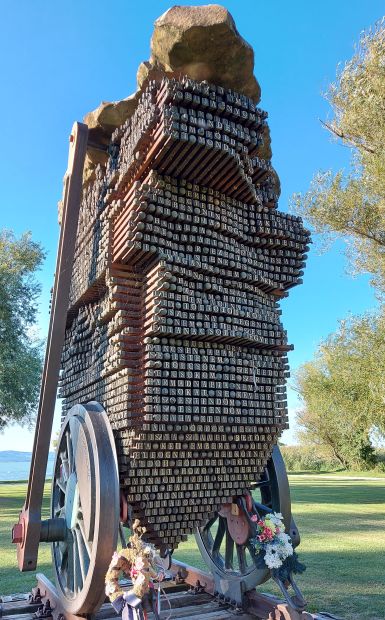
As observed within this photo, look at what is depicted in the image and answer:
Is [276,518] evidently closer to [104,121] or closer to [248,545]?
[248,545]

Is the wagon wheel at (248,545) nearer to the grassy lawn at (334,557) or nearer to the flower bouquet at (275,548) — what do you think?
the flower bouquet at (275,548)

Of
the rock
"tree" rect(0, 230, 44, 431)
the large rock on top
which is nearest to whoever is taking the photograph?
the large rock on top

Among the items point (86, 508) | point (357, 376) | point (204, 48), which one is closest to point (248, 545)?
point (86, 508)

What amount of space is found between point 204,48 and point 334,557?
8.74 metres

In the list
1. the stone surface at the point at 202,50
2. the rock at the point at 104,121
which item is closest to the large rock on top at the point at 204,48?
the stone surface at the point at 202,50

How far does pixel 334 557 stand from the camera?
10117mm

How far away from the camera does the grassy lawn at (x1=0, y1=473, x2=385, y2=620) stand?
717 centimetres

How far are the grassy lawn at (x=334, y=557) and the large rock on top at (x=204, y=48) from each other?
6.32m

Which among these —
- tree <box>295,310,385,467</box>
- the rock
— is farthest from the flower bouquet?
tree <box>295,310,385,467</box>

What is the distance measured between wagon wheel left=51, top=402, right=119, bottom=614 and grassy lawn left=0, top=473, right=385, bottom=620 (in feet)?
8.46

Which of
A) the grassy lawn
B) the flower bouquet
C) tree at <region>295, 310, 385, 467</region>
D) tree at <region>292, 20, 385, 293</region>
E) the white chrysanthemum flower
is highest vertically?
tree at <region>292, 20, 385, 293</region>

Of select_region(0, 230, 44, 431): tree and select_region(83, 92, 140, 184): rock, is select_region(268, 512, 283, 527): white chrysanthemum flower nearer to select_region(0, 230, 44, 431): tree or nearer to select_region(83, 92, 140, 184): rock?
select_region(83, 92, 140, 184): rock

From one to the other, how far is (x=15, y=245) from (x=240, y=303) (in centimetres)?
Answer: 1779

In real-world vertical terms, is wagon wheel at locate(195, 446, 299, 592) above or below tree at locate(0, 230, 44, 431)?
below
